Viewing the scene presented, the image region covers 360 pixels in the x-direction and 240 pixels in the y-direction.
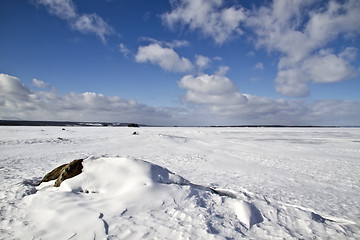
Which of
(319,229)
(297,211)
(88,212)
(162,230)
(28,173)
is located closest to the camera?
(162,230)

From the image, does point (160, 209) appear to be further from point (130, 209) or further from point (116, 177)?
point (116, 177)

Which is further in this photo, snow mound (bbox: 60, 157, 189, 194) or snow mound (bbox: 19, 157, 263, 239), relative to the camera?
snow mound (bbox: 60, 157, 189, 194)

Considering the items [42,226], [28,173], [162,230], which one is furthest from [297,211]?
[28,173]

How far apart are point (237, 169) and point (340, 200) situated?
140 inches

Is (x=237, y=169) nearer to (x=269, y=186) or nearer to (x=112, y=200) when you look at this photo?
(x=269, y=186)

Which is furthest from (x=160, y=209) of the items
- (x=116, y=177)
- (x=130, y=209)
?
(x=116, y=177)

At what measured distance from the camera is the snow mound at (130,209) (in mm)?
2695

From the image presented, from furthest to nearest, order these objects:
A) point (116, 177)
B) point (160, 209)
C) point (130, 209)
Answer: point (116, 177) < point (160, 209) < point (130, 209)

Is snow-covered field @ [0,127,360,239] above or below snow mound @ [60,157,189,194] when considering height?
below

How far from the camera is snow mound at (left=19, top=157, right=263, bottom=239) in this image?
2.70 meters

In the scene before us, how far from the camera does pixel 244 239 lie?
2773mm

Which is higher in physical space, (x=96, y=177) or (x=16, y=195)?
(x=96, y=177)

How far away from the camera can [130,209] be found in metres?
3.17

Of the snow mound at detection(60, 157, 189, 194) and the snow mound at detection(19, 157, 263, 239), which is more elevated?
the snow mound at detection(60, 157, 189, 194)
